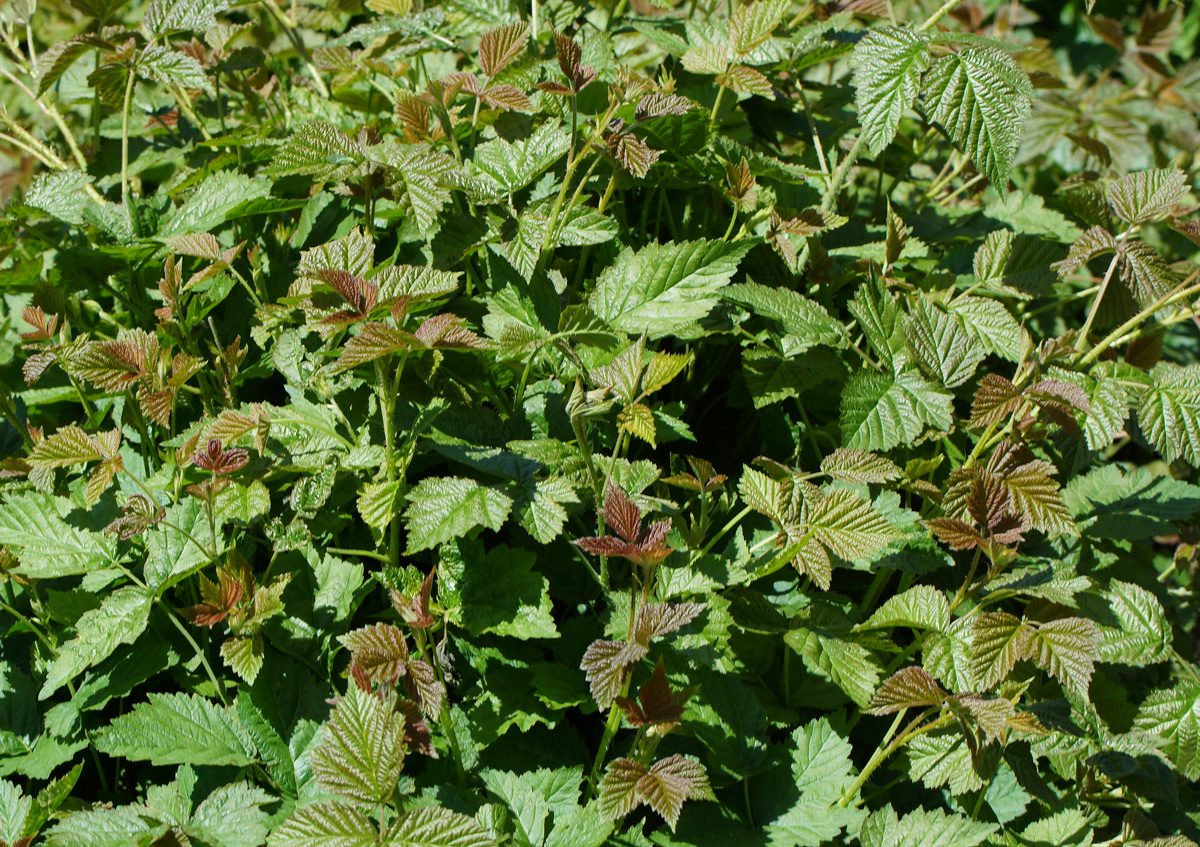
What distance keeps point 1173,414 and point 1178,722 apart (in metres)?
0.49

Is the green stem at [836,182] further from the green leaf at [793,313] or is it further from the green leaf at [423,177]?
the green leaf at [423,177]

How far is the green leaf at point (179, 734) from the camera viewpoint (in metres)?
1.31

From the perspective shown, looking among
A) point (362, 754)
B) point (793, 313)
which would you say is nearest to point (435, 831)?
point (362, 754)

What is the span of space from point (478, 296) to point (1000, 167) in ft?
2.90

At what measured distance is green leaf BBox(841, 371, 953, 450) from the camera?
150 centimetres

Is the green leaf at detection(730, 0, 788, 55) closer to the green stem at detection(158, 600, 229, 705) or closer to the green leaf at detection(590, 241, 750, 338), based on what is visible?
the green leaf at detection(590, 241, 750, 338)

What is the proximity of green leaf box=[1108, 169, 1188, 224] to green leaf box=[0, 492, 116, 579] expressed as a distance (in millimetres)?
1712

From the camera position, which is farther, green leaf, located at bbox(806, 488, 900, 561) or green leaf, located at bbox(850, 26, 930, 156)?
green leaf, located at bbox(850, 26, 930, 156)

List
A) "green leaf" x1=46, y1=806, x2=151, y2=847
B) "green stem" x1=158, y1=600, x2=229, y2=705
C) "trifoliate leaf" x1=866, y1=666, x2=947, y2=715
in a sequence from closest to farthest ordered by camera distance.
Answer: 1. "green leaf" x1=46, y1=806, x2=151, y2=847
2. "trifoliate leaf" x1=866, y1=666, x2=947, y2=715
3. "green stem" x1=158, y1=600, x2=229, y2=705

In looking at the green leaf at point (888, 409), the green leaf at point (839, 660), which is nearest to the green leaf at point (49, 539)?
the green leaf at point (839, 660)

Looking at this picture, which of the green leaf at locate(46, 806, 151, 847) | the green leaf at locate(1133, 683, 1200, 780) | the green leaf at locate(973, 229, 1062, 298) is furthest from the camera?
the green leaf at locate(973, 229, 1062, 298)

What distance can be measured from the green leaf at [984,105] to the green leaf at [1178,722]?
2.80ft

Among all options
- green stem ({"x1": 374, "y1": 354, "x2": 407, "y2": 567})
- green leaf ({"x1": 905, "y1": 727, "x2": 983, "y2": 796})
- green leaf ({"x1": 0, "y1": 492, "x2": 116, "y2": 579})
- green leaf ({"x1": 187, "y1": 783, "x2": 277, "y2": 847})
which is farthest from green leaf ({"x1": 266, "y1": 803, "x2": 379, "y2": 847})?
green leaf ({"x1": 905, "y1": 727, "x2": 983, "y2": 796})

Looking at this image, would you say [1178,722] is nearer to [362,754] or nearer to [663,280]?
[663,280]
